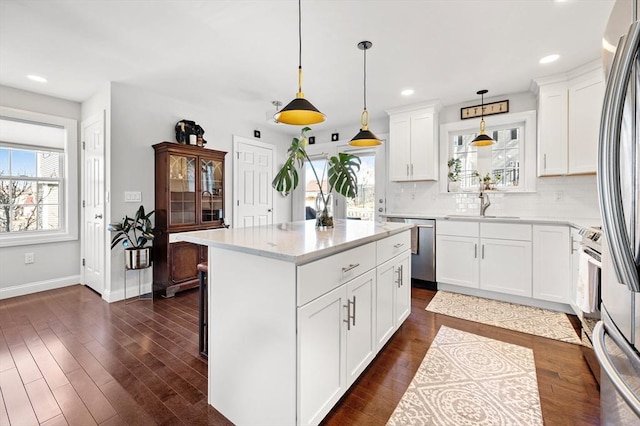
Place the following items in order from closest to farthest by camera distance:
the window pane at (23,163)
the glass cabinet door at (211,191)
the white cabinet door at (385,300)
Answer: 1. the white cabinet door at (385,300)
2. the window pane at (23,163)
3. the glass cabinet door at (211,191)

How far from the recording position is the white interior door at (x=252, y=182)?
477 centimetres

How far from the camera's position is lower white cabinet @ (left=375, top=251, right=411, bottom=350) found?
80.7 inches

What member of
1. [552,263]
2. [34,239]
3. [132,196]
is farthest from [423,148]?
[34,239]

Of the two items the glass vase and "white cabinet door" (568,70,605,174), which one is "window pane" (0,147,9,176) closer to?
the glass vase

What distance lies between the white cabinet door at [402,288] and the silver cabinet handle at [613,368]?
4.52ft

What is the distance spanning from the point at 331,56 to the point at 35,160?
161 inches

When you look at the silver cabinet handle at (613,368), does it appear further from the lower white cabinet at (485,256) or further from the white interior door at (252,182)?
the white interior door at (252,182)

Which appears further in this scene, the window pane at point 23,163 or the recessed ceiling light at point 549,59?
the window pane at point 23,163

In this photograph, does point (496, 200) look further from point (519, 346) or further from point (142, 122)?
point (142, 122)

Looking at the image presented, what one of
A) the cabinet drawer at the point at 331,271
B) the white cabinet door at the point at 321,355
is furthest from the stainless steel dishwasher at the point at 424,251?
the white cabinet door at the point at 321,355

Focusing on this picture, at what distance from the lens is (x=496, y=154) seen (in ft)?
13.0

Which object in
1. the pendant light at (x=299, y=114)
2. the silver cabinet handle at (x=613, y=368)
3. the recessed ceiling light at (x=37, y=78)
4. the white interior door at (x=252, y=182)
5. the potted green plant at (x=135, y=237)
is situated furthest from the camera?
the white interior door at (x=252, y=182)

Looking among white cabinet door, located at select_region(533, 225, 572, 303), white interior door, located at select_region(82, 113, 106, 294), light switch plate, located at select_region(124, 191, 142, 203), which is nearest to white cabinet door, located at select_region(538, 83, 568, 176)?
white cabinet door, located at select_region(533, 225, 572, 303)

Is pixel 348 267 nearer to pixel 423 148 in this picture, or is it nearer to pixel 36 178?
pixel 423 148
